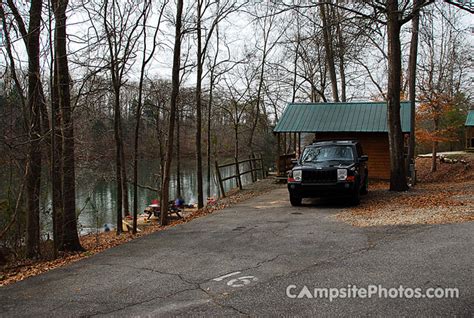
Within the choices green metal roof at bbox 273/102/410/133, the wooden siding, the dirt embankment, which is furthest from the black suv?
the wooden siding

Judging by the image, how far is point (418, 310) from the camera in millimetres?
4273

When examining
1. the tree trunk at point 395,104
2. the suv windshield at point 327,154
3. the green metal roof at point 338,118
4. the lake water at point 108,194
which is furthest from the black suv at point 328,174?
the green metal roof at point 338,118

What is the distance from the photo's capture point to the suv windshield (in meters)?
13.0

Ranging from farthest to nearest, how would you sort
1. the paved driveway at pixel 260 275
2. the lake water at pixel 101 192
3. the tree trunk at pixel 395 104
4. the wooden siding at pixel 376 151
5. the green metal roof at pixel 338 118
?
1. the wooden siding at pixel 376 151
2. the green metal roof at pixel 338 118
3. the tree trunk at pixel 395 104
4. the lake water at pixel 101 192
5. the paved driveway at pixel 260 275

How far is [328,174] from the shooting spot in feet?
39.1

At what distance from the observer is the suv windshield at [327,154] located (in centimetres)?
1296

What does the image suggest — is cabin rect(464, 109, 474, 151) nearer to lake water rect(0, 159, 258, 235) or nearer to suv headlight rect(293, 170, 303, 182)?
lake water rect(0, 159, 258, 235)

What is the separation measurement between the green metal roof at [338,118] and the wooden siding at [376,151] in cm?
70

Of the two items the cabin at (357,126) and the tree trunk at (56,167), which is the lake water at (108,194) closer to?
the tree trunk at (56,167)

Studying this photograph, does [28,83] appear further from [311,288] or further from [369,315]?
[369,315]

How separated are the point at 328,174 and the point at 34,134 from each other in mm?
7328

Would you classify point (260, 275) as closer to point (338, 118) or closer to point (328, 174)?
point (328, 174)

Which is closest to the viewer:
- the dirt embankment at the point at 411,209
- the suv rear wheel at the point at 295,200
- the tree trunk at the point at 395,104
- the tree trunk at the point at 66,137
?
the tree trunk at the point at 66,137

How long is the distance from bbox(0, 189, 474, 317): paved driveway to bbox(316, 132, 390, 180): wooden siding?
40.7 feet
